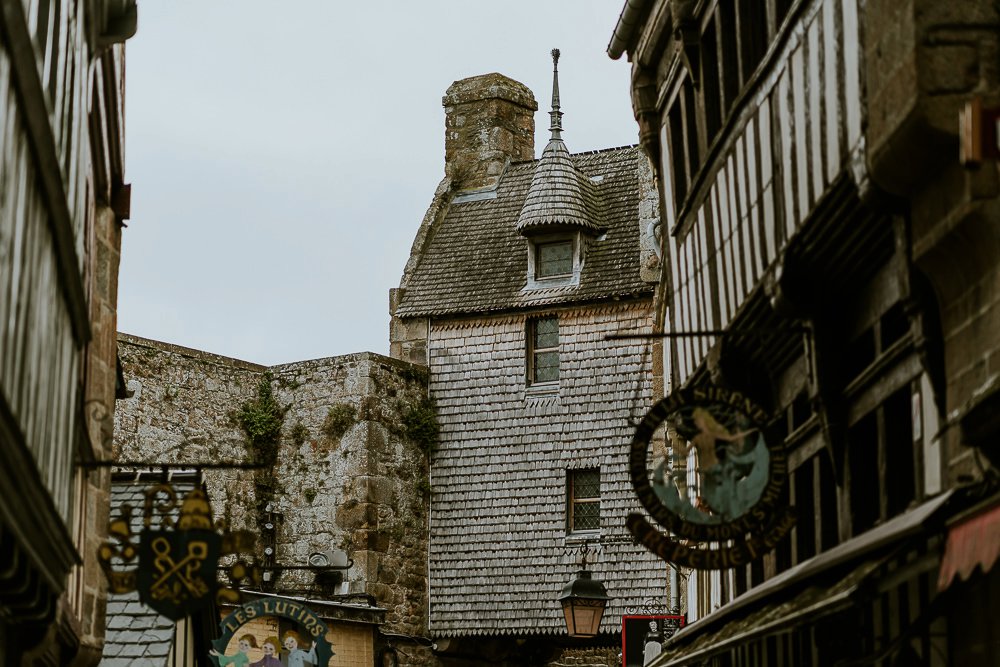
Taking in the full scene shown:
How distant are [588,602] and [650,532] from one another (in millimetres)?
Answer: 9365

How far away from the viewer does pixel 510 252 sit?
2884cm

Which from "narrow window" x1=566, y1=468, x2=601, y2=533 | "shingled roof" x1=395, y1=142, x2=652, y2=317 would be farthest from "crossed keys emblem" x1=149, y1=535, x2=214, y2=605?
"narrow window" x1=566, y1=468, x2=601, y2=533

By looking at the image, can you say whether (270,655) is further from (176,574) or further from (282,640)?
(176,574)

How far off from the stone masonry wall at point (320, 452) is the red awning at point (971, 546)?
21.2m

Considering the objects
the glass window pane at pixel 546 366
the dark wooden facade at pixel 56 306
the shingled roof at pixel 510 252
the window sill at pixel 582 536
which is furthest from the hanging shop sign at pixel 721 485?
the glass window pane at pixel 546 366

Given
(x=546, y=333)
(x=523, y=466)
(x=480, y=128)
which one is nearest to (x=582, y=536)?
(x=523, y=466)

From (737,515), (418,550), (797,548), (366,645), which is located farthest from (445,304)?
(737,515)

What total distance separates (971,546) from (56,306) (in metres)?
3.99

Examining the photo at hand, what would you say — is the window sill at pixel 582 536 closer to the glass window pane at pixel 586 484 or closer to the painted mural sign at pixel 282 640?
the glass window pane at pixel 586 484

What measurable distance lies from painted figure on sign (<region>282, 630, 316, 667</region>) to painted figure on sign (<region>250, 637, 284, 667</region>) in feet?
0.30

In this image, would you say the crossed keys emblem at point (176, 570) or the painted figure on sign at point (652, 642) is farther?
the painted figure on sign at point (652, 642)

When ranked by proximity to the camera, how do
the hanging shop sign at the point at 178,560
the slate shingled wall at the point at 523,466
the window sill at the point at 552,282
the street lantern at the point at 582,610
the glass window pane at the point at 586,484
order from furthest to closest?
1. the window sill at the point at 552,282
2. the glass window pane at the point at 586,484
3. the slate shingled wall at the point at 523,466
4. the street lantern at the point at 582,610
5. the hanging shop sign at the point at 178,560

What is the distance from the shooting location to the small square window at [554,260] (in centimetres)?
2805

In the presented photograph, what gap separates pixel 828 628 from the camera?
9.27 metres
